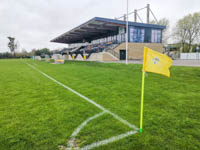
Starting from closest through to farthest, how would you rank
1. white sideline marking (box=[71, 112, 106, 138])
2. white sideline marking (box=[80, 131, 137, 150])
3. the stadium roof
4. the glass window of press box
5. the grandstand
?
1. white sideline marking (box=[80, 131, 137, 150])
2. white sideline marking (box=[71, 112, 106, 138])
3. the stadium roof
4. the grandstand
5. the glass window of press box

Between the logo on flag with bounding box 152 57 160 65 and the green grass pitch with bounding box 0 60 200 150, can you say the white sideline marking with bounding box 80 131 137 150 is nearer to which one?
the green grass pitch with bounding box 0 60 200 150

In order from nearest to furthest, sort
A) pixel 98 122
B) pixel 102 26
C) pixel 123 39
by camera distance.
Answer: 1. pixel 98 122
2. pixel 123 39
3. pixel 102 26

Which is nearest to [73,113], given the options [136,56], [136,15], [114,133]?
[114,133]

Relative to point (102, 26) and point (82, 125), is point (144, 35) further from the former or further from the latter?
point (82, 125)

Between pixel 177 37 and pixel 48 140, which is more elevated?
pixel 177 37

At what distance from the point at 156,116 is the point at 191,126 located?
28.4 inches

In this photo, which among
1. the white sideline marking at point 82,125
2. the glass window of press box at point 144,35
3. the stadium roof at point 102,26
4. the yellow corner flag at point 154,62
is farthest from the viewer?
the glass window of press box at point 144,35

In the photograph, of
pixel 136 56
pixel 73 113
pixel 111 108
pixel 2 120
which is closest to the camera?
pixel 2 120

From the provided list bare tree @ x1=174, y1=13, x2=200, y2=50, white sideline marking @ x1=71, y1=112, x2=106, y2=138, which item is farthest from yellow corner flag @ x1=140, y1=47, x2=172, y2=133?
bare tree @ x1=174, y1=13, x2=200, y2=50

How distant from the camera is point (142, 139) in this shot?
231cm

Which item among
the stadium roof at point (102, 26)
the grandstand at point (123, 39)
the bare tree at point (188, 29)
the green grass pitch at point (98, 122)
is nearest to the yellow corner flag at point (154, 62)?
the green grass pitch at point (98, 122)

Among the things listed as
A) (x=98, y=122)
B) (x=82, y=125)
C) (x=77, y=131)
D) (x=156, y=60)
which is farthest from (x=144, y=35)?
(x=77, y=131)

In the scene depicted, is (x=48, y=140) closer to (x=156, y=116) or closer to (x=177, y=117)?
(x=156, y=116)

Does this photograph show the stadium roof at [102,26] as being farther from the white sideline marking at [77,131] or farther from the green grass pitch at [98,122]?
the white sideline marking at [77,131]
